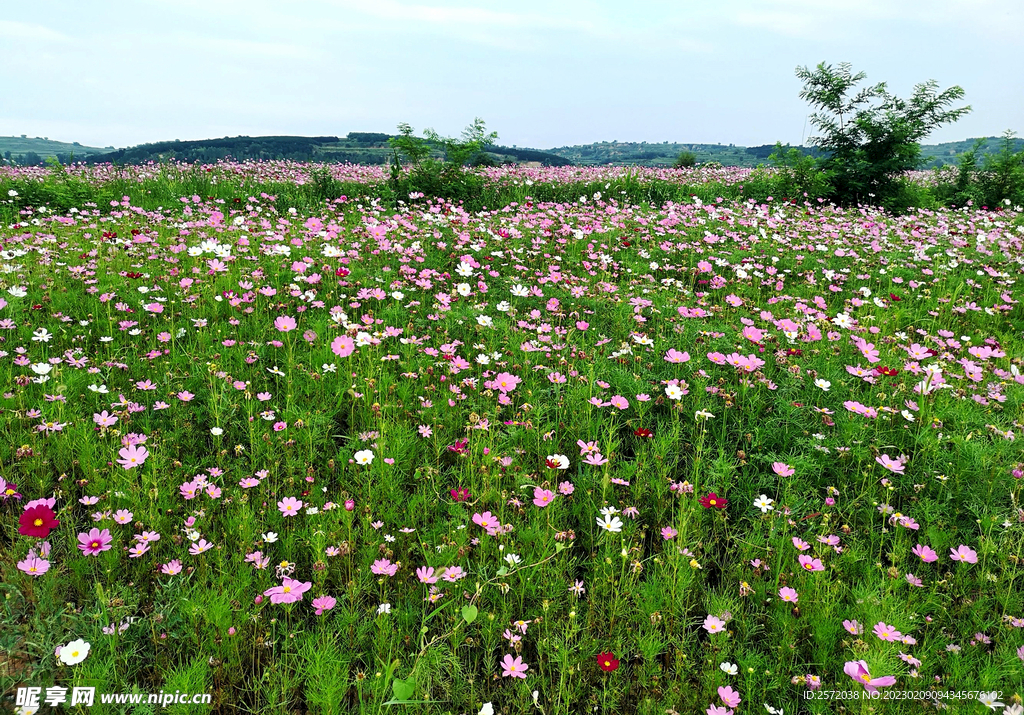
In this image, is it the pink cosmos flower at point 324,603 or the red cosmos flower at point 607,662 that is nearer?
the red cosmos flower at point 607,662

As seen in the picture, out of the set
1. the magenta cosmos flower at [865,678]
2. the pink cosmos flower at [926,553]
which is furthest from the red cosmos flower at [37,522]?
the pink cosmos flower at [926,553]

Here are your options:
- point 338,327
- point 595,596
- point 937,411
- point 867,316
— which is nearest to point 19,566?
point 595,596

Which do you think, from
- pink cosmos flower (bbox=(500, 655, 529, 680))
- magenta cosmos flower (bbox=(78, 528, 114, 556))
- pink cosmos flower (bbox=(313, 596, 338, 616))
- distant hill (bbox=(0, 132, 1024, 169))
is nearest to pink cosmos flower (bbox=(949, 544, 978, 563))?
pink cosmos flower (bbox=(500, 655, 529, 680))

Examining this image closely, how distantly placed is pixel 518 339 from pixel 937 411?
2.36 meters

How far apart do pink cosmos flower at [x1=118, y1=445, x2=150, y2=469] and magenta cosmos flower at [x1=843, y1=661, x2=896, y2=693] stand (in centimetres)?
258

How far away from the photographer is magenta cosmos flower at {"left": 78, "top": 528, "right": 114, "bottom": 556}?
1.82 meters

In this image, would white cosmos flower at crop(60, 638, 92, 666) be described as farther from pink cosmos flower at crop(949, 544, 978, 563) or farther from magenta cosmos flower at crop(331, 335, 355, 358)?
pink cosmos flower at crop(949, 544, 978, 563)

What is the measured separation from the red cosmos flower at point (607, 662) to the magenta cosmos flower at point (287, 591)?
36.0 inches

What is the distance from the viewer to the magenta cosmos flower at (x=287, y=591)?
169 cm

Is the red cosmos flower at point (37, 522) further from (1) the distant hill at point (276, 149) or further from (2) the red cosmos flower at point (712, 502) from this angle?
(1) the distant hill at point (276, 149)

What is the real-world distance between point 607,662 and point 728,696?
35 cm

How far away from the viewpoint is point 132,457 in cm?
225

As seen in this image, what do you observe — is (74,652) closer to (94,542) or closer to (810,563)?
(94,542)

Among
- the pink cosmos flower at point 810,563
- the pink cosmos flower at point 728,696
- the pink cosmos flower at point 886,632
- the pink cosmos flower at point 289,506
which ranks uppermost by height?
the pink cosmos flower at point 289,506
